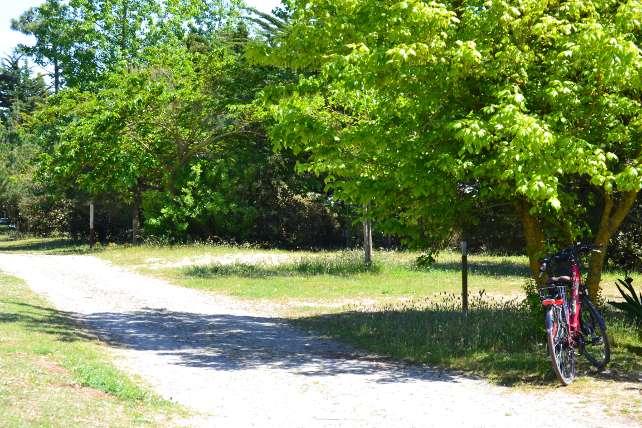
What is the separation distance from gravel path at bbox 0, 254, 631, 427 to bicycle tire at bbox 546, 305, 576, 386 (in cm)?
26

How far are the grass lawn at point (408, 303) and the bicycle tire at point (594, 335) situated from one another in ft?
0.62

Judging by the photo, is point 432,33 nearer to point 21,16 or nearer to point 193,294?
point 193,294

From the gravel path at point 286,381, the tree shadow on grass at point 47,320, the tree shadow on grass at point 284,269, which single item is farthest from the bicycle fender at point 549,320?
the tree shadow on grass at point 284,269

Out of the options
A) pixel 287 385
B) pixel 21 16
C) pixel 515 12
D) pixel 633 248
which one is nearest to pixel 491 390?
pixel 287 385

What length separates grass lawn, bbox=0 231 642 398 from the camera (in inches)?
375

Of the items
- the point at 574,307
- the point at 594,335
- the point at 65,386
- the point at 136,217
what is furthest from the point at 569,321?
the point at 136,217

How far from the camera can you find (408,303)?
52.1 feet

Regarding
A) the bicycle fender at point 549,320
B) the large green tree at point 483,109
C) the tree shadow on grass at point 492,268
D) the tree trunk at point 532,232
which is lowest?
the tree shadow on grass at point 492,268

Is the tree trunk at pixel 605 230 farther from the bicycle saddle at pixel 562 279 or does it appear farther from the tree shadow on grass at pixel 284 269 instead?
the tree shadow on grass at pixel 284 269

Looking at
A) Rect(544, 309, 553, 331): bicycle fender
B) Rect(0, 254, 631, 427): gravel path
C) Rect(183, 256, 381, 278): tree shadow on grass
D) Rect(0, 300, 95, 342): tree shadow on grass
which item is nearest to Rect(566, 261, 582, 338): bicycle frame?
Rect(544, 309, 553, 331): bicycle fender

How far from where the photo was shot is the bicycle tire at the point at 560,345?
7859 millimetres

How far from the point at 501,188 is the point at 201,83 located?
90.2ft

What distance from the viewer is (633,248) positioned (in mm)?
24781

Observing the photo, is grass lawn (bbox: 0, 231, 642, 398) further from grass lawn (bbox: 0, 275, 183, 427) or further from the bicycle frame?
grass lawn (bbox: 0, 275, 183, 427)
